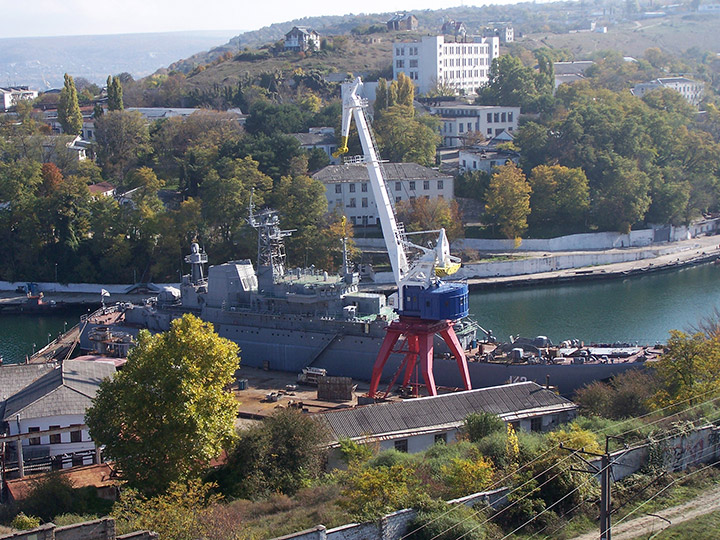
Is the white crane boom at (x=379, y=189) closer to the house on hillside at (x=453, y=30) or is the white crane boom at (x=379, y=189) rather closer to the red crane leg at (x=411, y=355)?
the red crane leg at (x=411, y=355)

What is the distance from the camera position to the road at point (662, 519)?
17.5 m

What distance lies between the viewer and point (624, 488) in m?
19.5

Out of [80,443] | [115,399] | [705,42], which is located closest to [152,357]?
[115,399]

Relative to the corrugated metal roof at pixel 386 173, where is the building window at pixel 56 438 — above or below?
below

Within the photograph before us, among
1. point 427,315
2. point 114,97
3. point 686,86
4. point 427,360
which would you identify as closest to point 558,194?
point 427,315

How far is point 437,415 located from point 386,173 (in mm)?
31012

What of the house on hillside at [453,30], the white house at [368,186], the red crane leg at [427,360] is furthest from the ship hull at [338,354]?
the house on hillside at [453,30]

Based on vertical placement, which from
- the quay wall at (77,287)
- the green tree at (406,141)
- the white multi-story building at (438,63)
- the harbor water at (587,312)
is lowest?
the harbor water at (587,312)

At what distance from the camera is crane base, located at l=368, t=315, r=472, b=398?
2817 cm

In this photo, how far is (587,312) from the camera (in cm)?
4241

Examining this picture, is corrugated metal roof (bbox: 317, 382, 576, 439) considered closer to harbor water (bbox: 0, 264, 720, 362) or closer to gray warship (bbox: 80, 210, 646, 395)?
gray warship (bbox: 80, 210, 646, 395)

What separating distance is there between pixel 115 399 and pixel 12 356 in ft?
59.3

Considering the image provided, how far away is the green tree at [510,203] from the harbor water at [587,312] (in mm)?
5242

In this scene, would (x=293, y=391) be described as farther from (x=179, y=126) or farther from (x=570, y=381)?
(x=179, y=126)
